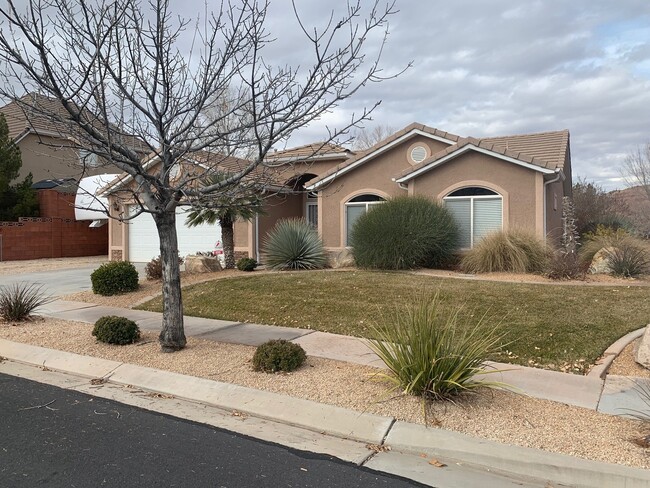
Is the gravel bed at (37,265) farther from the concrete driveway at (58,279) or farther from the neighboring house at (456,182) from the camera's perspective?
the neighboring house at (456,182)

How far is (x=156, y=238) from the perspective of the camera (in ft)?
72.6

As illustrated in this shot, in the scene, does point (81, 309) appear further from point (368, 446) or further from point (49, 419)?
point (368, 446)

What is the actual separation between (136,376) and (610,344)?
6.31m

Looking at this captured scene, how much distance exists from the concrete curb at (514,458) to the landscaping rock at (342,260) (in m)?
10.5

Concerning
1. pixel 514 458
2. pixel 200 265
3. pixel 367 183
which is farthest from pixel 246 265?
pixel 514 458

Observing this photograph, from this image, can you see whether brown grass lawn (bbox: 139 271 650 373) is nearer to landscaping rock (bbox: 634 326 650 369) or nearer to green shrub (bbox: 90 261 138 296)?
landscaping rock (bbox: 634 326 650 369)

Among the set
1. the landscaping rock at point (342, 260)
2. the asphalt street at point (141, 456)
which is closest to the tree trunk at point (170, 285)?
the asphalt street at point (141, 456)

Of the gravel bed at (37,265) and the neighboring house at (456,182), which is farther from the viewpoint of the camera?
the gravel bed at (37,265)

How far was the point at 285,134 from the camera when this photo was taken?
6723 millimetres

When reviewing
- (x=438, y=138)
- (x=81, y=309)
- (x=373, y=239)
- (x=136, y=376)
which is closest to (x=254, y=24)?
(x=136, y=376)

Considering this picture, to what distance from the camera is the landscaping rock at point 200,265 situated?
14.9 metres

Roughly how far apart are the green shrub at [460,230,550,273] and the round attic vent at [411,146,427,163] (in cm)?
498

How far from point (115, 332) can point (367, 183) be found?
463 inches

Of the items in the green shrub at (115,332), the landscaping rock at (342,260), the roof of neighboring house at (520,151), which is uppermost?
the roof of neighboring house at (520,151)
